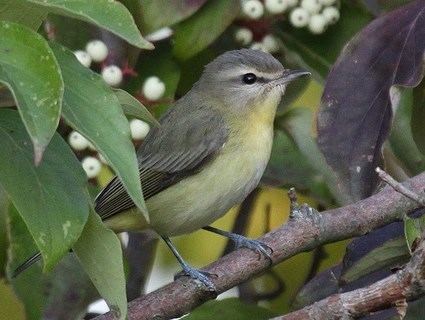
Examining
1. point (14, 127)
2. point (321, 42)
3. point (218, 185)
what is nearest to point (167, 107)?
point (218, 185)

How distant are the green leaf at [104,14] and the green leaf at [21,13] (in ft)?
0.41

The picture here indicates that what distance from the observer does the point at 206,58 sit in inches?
167

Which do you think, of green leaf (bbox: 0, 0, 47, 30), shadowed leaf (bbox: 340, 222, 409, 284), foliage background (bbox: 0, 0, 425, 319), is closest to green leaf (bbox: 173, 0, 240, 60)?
foliage background (bbox: 0, 0, 425, 319)

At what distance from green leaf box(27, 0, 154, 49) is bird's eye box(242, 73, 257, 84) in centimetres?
213

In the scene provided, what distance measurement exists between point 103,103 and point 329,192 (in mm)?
1868

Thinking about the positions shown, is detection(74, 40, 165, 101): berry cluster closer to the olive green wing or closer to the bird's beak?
the olive green wing

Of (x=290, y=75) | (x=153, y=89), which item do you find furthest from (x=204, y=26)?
(x=290, y=75)

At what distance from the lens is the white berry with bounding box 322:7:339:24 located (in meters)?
3.73

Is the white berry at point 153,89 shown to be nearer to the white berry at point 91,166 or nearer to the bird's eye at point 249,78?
the white berry at point 91,166

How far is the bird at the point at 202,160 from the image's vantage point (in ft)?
12.9

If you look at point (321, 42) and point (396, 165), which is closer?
point (396, 165)

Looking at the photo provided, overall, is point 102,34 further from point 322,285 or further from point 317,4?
point 322,285

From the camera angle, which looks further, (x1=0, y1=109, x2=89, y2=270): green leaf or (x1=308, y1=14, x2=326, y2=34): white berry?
(x1=308, y1=14, x2=326, y2=34): white berry

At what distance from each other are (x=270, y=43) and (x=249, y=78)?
0.55 m
